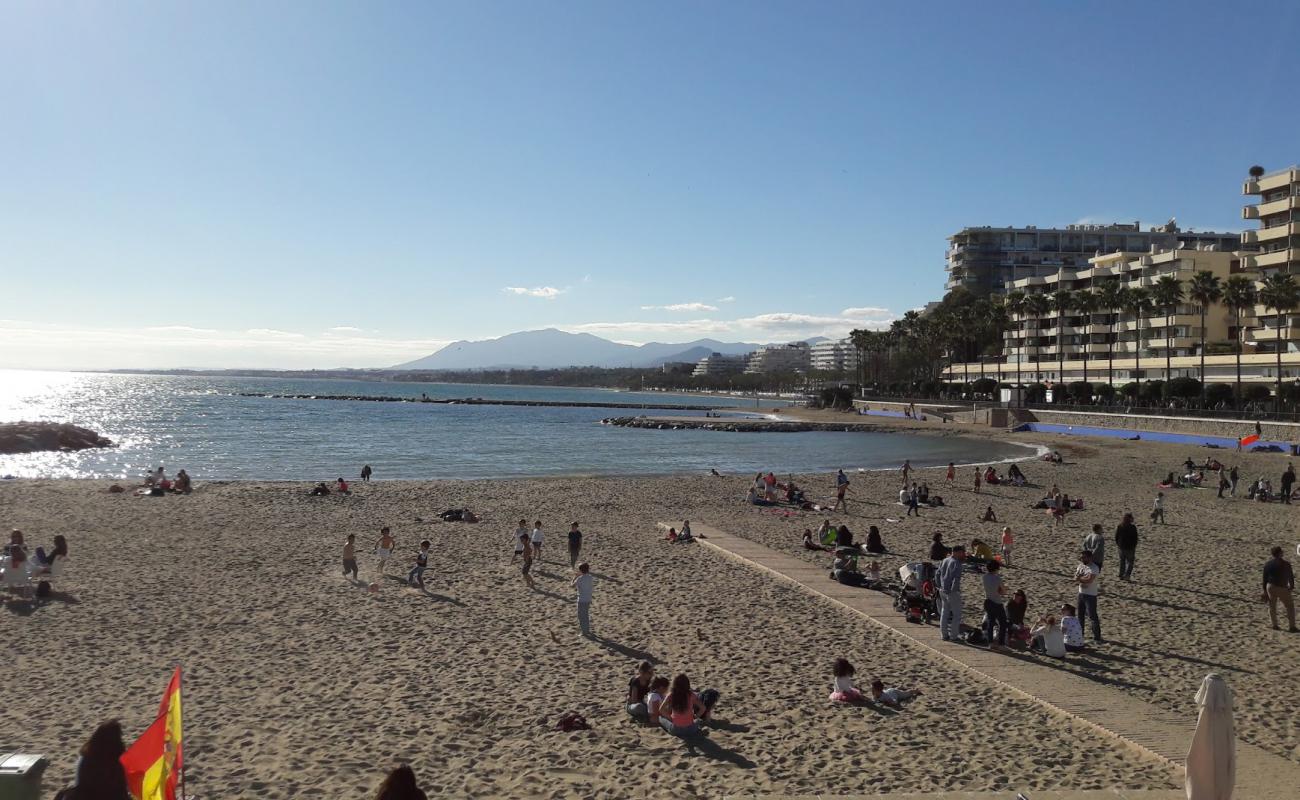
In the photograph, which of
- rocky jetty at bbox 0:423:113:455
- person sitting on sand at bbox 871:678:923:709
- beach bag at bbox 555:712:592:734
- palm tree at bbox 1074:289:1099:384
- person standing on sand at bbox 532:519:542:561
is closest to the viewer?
beach bag at bbox 555:712:592:734

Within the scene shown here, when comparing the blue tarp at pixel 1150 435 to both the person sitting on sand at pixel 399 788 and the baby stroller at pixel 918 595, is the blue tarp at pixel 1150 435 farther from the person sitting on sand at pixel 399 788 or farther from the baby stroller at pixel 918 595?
the person sitting on sand at pixel 399 788

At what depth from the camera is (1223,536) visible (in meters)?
22.9

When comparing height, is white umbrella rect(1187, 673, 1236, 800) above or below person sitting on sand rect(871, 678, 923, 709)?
Result: above

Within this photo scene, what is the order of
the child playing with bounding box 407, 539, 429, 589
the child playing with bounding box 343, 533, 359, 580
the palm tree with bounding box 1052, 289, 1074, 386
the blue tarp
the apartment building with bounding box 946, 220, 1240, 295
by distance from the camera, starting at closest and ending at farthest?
the child playing with bounding box 407, 539, 429, 589
the child playing with bounding box 343, 533, 359, 580
the blue tarp
the palm tree with bounding box 1052, 289, 1074, 386
the apartment building with bounding box 946, 220, 1240, 295

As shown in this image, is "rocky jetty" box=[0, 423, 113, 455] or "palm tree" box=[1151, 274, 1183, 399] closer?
"rocky jetty" box=[0, 423, 113, 455]

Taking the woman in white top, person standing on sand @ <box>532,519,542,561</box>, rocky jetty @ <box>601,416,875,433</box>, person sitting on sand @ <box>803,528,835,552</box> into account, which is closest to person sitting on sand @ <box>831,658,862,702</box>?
the woman in white top

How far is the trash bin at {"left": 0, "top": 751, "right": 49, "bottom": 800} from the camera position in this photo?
18.0 ft

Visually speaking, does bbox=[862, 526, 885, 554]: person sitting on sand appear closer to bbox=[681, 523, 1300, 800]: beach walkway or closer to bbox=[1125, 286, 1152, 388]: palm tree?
bbox=[681, 523, 1300, 800]: beach walkway

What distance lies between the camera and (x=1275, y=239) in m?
66.9

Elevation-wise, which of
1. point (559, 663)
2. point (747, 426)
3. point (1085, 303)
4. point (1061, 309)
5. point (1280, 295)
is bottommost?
point (747, 426)

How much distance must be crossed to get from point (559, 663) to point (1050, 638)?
684cm

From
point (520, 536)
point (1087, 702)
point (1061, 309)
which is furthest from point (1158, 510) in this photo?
point (1061, 309)

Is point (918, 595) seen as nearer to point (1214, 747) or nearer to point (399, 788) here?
point (1214, 747)

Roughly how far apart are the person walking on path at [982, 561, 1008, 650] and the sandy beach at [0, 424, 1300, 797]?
1087 mm
